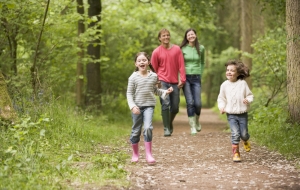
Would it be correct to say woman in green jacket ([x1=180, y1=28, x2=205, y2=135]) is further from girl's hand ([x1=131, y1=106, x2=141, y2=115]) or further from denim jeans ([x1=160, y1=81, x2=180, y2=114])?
girl's hand ([x1=131, y1=106, x2=141, y2=115])

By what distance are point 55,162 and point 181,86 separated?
414 cm

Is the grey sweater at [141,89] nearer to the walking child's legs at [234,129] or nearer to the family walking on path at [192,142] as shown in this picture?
the family walking on path at [192,142]

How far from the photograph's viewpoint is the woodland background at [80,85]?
6488 mm

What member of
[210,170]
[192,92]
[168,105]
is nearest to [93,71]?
[192,92]

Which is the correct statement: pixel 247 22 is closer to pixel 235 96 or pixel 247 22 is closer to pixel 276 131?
pixel 276 131

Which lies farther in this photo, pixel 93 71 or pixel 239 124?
pixel 93 71

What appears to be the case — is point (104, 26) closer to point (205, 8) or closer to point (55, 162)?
point (205, 8)

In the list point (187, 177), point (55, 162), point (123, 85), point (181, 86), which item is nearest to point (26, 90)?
point (181, 86)

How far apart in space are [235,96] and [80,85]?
9.19m

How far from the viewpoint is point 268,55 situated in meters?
14.2

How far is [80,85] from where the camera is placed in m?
16.3

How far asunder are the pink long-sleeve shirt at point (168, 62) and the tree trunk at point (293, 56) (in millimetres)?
2159

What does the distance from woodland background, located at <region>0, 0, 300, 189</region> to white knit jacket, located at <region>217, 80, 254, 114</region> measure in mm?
1226

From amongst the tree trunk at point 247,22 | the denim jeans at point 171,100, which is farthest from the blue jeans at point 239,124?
the tree trunk at point 247,22
